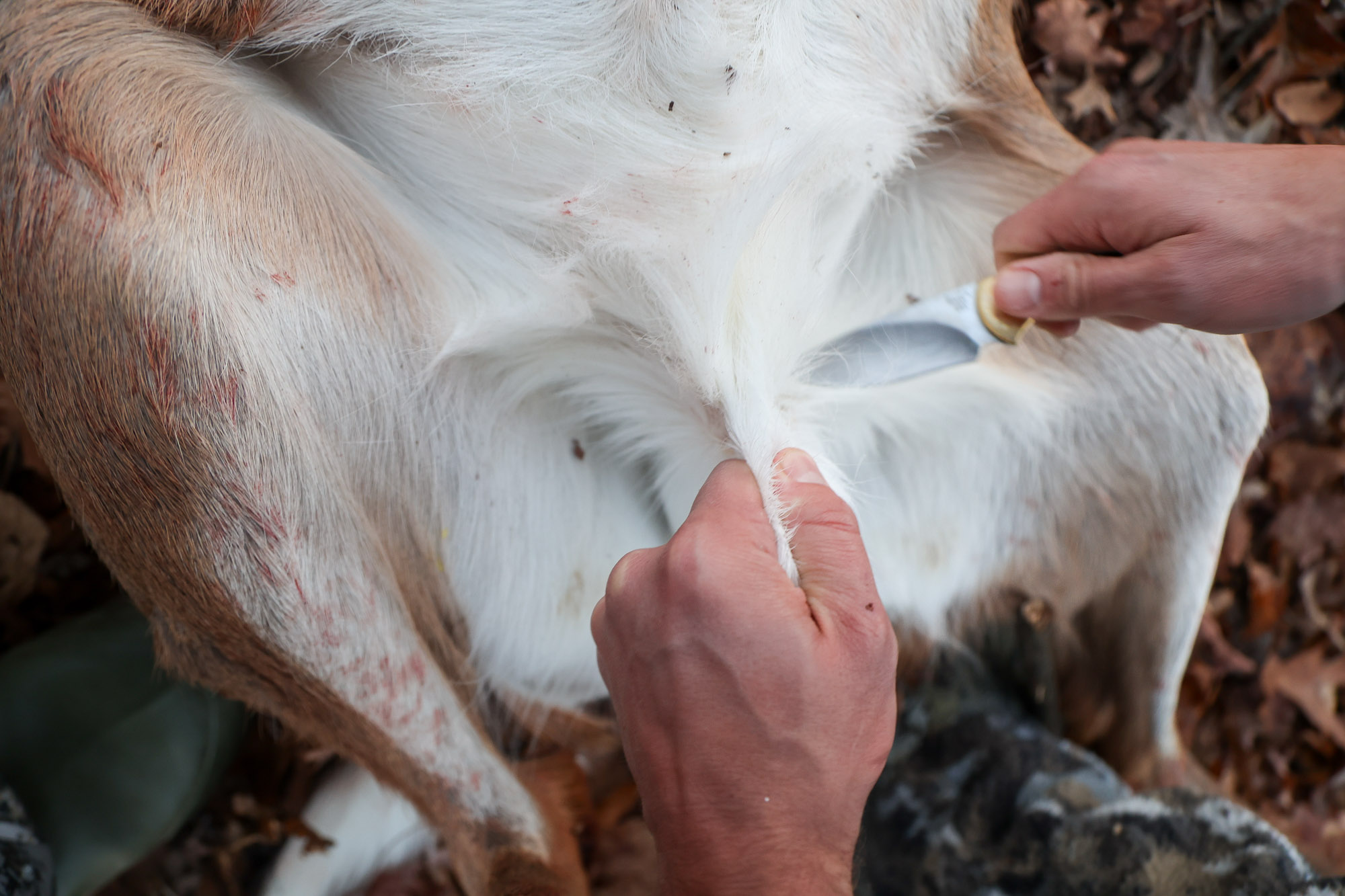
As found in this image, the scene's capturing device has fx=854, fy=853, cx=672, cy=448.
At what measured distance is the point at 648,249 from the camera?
4.07 ft

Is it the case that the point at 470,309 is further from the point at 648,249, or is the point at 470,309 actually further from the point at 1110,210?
the point at 1110,210

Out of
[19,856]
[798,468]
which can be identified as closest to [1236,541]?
[798,468]

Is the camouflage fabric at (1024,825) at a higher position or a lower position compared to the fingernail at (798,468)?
lower

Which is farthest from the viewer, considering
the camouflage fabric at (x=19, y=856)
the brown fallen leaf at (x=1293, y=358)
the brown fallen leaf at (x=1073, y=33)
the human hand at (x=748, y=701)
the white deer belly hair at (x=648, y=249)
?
the brown fallen leaf at (x=1293, y=358)

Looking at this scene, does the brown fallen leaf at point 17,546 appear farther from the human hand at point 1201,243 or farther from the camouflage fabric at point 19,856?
the human hand at point 1201,243

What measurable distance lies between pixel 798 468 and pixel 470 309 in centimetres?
57

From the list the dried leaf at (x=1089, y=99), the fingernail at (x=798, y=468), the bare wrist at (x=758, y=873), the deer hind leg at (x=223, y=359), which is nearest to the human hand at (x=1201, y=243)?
the fingernail at (x=798, y=468)

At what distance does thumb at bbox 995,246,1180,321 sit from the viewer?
1251 mm

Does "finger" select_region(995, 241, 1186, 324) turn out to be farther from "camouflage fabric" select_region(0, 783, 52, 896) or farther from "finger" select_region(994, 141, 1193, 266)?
"camouflage fabric" select_region(0, 783, 52, 896)

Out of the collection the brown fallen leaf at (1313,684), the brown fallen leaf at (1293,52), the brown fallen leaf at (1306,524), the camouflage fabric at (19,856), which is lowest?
the brown fallen leaf at (1313,684)

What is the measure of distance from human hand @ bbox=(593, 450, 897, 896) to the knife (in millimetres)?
379

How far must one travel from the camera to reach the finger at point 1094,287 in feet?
4.10

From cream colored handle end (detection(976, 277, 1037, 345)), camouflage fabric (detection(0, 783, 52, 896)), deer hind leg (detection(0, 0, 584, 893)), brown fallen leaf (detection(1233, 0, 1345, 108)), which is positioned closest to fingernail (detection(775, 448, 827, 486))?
→ cream colored handle end (detection(976, 277, 1037, 345))

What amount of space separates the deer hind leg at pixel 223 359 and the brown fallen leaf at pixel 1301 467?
2.56 meters
